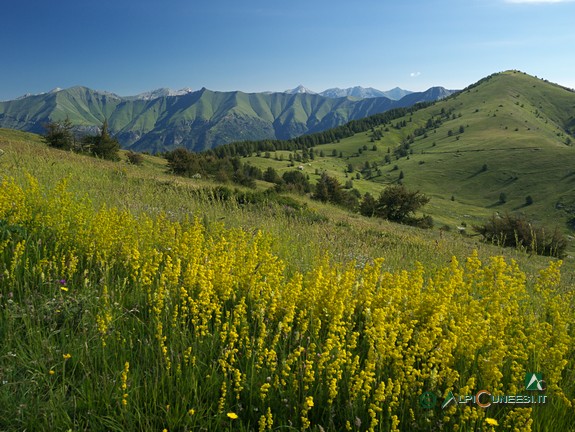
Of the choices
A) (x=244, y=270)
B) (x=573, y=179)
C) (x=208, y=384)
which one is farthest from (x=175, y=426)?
(x=573, y=179)

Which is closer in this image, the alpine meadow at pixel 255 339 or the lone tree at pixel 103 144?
the alpine meadow at pixel 255 339

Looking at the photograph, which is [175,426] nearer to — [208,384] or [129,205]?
[208,384]

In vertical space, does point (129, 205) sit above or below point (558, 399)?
above

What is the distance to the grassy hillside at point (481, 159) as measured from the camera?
292 feet

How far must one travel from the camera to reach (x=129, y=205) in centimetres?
695

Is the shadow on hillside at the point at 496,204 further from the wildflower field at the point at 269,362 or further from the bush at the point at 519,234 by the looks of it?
the wildflower field at the point at 269,362

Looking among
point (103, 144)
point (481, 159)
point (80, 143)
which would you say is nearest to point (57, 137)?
point (103, 144)

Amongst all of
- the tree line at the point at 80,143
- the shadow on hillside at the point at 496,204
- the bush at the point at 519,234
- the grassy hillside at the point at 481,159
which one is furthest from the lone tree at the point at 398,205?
the shadow on hillside at the point at 496,204

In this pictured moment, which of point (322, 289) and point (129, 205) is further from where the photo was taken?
point (129, 205)

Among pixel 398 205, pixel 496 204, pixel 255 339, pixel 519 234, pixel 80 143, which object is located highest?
pixel 80 143

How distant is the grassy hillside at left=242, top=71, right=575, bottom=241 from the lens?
8894cm

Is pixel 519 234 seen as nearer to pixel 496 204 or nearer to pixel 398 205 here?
pixel 398 205

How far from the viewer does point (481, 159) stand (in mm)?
122688

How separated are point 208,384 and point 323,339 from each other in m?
1.11
